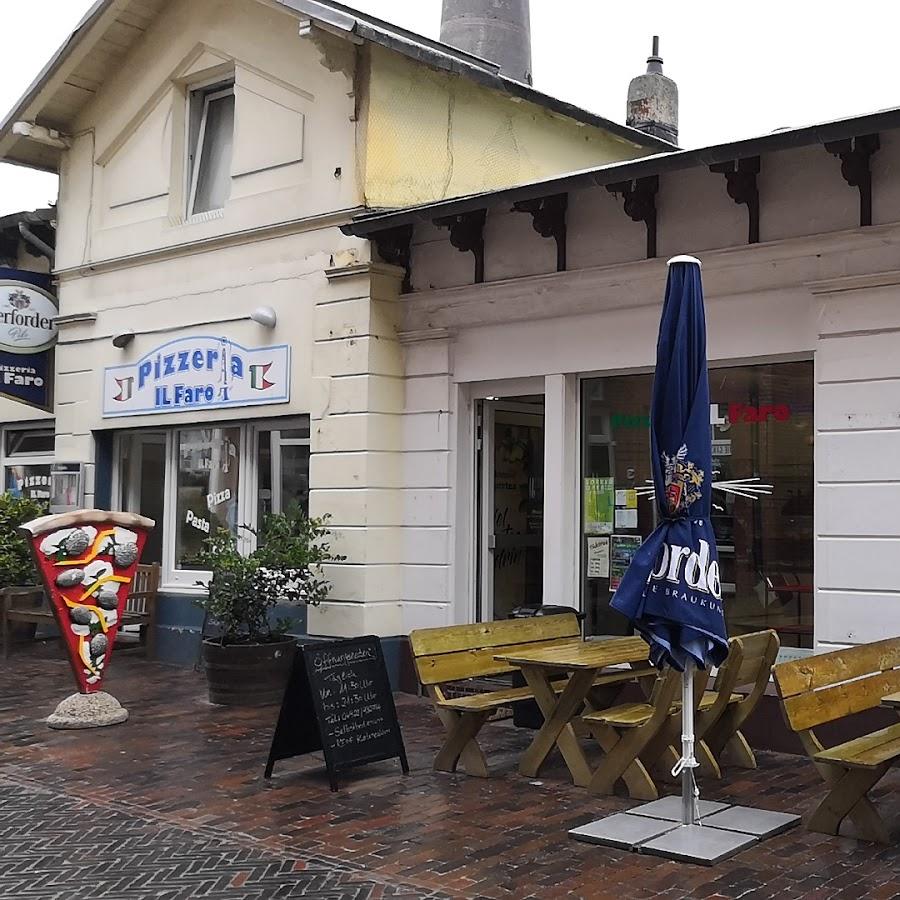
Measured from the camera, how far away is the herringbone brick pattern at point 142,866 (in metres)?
4.90

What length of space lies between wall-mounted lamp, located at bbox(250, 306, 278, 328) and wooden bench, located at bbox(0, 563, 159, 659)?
2.68m

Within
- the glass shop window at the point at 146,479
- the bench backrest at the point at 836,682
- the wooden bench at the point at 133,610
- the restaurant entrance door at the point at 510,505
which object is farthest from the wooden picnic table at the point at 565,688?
the glass shop window at the point at 146,479

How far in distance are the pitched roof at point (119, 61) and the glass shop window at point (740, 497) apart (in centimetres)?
321

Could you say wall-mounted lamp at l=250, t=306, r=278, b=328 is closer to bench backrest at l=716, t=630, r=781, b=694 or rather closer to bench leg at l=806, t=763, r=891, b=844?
bench backrest at l=716, t=630, r=781, b=694

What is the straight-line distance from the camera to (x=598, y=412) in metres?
9.05

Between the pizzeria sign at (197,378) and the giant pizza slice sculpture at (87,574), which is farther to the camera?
the pizzeria sign at (197,378)

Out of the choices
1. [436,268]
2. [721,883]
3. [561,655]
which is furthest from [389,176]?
[721,883]

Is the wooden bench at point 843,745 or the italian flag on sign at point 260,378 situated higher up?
the italian flag on sign at point 260,378

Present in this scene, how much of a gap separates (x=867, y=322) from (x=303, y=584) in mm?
4912

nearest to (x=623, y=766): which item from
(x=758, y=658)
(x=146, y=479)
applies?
(x=758, y=658)

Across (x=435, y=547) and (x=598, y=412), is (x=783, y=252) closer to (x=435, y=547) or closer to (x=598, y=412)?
(x=598, y=412)

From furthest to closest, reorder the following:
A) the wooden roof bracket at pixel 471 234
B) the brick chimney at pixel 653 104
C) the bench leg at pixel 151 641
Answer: the brick chimney at pixel 653 104, the bench leg at pixel 151 641, the wooden roof bracket at pixel 471 234

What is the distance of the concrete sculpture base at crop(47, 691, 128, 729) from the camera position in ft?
27.3

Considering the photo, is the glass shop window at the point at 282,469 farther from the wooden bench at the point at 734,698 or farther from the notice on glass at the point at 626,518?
the wooden bench at the point at 734,698
